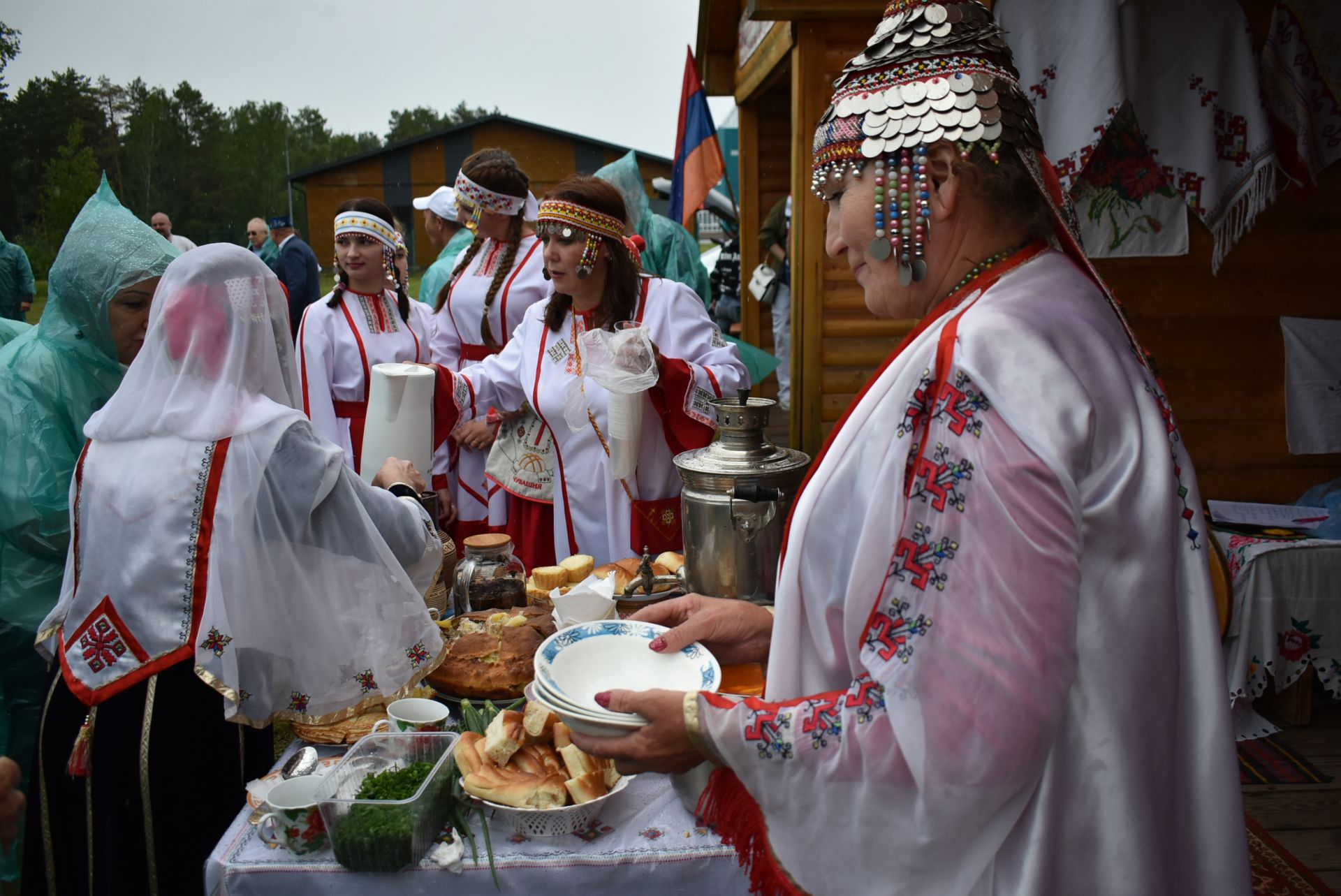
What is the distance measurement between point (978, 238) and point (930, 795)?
80 cm

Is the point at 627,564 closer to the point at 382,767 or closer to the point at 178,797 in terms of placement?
the point at 382,767

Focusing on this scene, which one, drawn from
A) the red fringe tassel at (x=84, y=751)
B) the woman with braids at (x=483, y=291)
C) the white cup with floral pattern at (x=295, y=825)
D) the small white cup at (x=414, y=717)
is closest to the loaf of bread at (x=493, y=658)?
the small white cup at (x=414, y=717)

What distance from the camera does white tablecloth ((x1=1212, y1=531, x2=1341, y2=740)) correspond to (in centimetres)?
394

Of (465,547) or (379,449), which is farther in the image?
(379,449)

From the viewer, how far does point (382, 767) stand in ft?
5.93

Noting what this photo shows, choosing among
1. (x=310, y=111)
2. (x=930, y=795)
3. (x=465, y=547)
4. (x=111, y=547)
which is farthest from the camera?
(x=310, y=111)

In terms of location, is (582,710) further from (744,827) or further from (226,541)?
(226,541)

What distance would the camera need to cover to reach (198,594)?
2109mm

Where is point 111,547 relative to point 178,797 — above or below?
above

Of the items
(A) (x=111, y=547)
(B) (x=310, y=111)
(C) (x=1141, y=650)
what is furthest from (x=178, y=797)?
(B) (x=310, y=111)

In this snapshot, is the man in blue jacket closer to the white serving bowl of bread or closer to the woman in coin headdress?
the white serving bowl of bread

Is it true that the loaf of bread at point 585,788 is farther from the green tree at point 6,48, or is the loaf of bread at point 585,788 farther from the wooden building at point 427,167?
the wooden building at point 427,167

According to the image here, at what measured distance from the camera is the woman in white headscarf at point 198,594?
2.11m

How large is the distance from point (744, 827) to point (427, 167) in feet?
73.7
